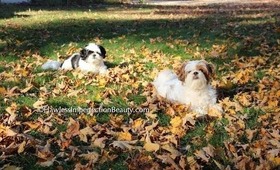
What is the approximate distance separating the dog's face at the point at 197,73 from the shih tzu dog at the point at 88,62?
3.19 m

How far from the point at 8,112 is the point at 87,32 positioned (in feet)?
33.2

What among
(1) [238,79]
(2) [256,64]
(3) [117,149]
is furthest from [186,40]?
(3) [117,149]

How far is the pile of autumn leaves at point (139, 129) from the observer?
176 inches

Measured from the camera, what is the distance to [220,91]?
276 inches

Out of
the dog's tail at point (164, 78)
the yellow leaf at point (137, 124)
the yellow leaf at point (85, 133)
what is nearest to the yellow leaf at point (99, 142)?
the yellow leaf at point (85, 133)

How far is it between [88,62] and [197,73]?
3660mm

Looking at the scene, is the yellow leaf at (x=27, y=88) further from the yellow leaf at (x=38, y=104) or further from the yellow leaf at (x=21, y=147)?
the yellow leaf at (x=21, y=147)

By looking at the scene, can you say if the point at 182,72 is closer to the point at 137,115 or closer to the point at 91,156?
the point at 137,115

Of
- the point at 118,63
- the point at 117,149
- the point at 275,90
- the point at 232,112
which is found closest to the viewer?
the point at 117,149

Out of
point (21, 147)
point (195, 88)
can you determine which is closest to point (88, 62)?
point (195, 88)

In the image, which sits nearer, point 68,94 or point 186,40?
point 68,94

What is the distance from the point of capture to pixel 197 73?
19.7 feet

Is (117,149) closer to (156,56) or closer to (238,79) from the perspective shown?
(238,79)

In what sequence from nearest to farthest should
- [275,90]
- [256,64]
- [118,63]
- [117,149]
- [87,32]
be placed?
[117,149], [275,90], [256,64], [118,63], [87,32]
